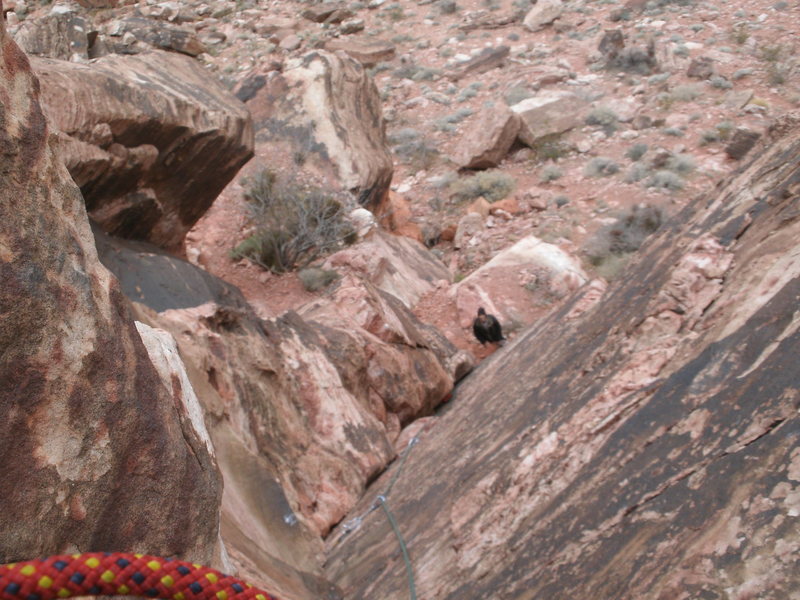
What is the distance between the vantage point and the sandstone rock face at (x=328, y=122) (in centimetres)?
1203

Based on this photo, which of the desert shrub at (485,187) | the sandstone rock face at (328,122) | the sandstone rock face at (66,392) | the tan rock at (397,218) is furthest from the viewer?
the desert shrub at (485,187)

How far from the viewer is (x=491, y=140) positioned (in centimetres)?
1545

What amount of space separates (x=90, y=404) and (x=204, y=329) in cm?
278

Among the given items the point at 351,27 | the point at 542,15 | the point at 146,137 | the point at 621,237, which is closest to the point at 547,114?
the point at 621,237

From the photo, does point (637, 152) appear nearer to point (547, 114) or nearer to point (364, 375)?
point (547, 114)

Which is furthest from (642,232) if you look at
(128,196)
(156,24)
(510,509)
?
(156,24)

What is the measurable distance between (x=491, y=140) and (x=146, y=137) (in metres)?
10.5

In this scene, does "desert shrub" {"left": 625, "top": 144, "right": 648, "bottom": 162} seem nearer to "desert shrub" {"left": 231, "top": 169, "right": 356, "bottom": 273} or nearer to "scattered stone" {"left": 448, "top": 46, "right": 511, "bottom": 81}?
"desert shrub" {"left": 231, "top": 169, "right": 356, "bottom": 273}

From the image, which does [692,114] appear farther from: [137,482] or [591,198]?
[137,482]

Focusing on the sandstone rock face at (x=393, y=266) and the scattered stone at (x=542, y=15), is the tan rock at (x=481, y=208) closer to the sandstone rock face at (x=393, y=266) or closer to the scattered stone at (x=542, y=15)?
the sandstone rock face at (x=393, y=266)

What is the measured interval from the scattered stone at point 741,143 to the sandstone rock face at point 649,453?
33.2ft

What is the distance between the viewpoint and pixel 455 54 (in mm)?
22250

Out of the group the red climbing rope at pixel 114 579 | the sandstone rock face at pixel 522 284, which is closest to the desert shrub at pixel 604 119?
the sandstone rock face at pixel 522 284

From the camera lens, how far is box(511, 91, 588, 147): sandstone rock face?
15.9m
